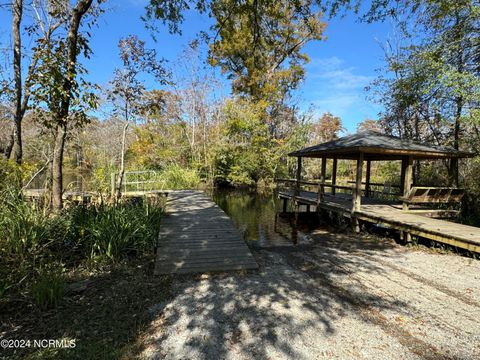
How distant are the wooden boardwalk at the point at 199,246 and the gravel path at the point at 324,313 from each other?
0.31 m

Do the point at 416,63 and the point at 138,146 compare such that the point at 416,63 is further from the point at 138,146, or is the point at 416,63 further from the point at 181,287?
the point at 138,146

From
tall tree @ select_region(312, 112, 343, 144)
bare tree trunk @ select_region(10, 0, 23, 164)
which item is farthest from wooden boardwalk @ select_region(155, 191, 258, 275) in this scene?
tall tree @ select_region(312, 112, 343, 144)

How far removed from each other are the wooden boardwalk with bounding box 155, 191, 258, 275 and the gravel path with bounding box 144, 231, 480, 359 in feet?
1.03

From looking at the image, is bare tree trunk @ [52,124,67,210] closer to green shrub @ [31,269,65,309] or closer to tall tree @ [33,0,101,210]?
tall tree @ [33,0,101,210]

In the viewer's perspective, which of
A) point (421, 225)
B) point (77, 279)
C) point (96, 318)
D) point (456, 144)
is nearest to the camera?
point (96, 318)

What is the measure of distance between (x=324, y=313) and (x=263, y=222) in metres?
8.03

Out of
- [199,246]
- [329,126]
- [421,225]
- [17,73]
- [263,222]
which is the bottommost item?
[263,222]

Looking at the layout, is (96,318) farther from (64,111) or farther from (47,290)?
(64,111)

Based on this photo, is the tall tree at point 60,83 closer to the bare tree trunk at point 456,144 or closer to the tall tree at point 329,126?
the bare tree trunk at point 456,144

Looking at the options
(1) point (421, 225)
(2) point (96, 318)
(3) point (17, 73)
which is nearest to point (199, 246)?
(2) point (96, 318)

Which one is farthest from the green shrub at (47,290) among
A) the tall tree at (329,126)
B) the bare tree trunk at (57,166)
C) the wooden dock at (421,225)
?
the tall tree at (329,126)

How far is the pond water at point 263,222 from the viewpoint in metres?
8.38

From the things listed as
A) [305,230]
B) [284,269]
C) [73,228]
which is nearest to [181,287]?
[284,269]

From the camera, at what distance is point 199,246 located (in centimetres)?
503
